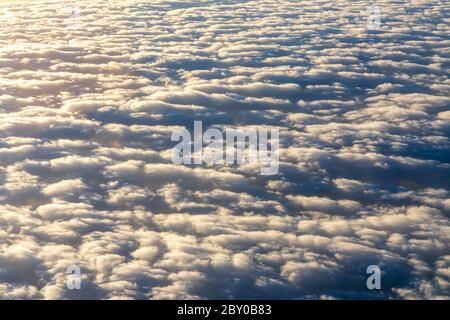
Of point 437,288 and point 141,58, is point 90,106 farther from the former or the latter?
point 437,288

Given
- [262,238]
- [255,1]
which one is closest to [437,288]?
[262,238]

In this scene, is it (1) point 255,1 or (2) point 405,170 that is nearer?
(2) point 405,170
